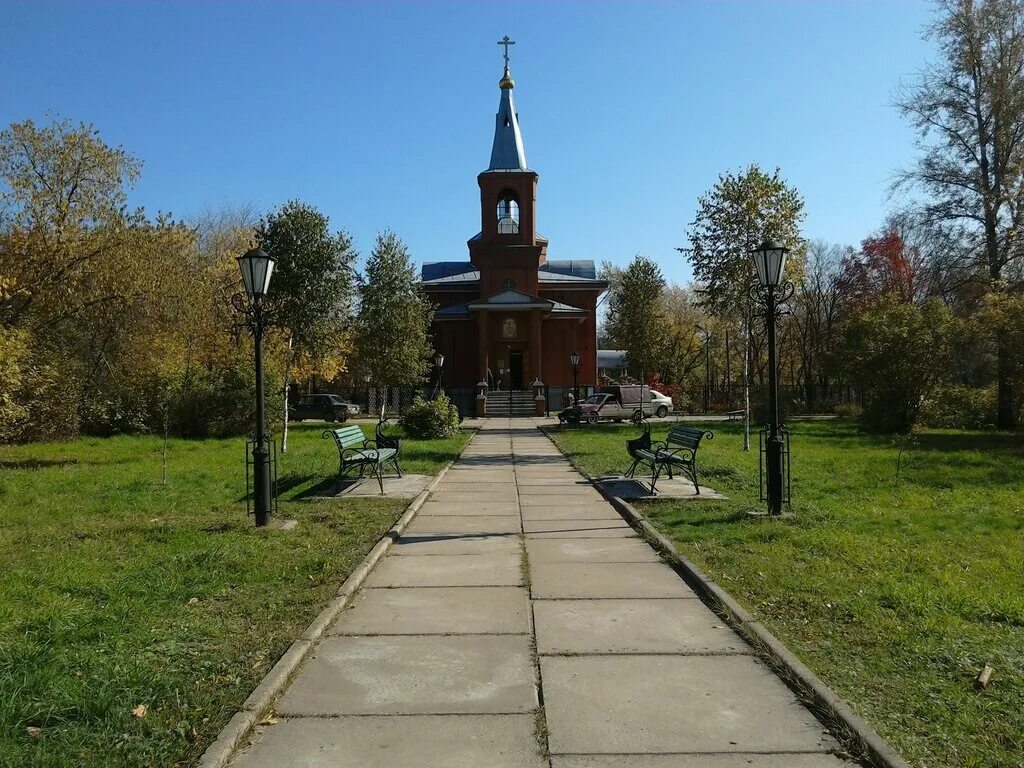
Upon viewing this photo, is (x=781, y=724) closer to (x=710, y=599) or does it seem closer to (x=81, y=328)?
(x=710, y=599)

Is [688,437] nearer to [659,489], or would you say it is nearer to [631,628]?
[659,489]

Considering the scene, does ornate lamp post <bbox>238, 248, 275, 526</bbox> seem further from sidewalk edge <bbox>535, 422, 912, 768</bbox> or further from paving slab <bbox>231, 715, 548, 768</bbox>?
paving slab <bbox>231, 715, 548, 768</bbox>

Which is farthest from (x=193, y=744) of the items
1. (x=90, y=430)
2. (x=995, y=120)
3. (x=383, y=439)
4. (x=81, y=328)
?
(x=995, y=120)

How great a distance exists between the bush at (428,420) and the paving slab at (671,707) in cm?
2000

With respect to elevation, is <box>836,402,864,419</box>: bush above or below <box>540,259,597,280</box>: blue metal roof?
below

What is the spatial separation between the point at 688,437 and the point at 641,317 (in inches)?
1752

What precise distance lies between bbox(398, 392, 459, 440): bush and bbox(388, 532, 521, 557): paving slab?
51.8 feet

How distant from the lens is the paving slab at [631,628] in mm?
4863

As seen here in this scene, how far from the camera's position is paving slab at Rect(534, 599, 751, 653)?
486cm

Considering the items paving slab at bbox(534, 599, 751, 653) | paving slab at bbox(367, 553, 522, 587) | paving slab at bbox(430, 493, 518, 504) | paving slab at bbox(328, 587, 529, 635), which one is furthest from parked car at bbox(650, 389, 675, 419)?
paving slab at bbox(534, 599, 751, 653)

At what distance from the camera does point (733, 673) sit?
4406mm

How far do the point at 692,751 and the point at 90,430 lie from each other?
25952 millimetres

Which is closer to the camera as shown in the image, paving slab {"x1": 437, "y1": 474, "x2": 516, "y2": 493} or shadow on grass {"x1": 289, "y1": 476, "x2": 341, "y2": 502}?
shadow on grass {"x1": 289, "y1": 476, "x2": 341, "y2": 502}

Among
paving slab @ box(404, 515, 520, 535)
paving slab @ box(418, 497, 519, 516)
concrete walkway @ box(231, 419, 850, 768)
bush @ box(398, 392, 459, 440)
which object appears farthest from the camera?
bush @ box(398, 392, 459, 440)
